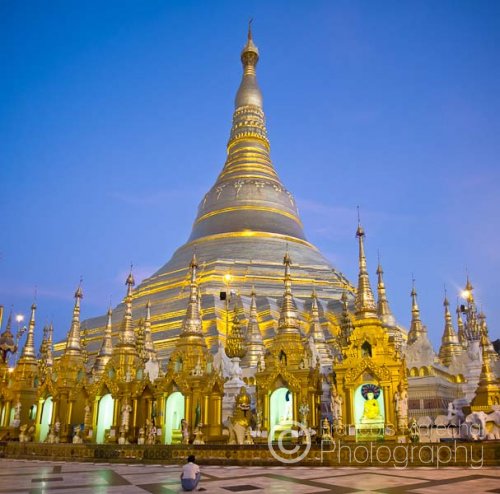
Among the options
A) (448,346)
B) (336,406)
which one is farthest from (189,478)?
(448,346)

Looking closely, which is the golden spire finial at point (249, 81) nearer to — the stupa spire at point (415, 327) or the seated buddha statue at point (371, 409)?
the stupa spire at point (415, 327)

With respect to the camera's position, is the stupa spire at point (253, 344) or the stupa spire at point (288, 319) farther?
the stupa spire at point (253, 344)

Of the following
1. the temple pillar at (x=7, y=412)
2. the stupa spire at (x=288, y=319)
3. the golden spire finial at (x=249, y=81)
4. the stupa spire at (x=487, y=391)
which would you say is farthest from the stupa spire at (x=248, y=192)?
the stupa spire at (x=487, y=391)

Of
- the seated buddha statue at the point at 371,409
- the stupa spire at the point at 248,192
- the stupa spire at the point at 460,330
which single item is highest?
the stupa spire at the point at 248,192

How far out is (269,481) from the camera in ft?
31.9

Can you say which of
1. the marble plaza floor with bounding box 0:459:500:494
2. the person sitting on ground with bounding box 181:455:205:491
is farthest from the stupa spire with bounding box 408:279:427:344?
the person sitting on ground with bounding box 181:455:205:491

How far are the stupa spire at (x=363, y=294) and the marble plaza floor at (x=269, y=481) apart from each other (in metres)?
7.04

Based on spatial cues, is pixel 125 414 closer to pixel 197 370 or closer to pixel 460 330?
pixel 197 370

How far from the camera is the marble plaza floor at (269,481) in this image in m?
8.31

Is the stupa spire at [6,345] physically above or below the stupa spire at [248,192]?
below

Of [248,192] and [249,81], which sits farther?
[249,81]

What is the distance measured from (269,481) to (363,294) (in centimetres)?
1045

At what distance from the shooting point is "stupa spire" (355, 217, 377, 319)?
18.3 meters

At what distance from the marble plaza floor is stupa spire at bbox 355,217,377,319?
704 cm
